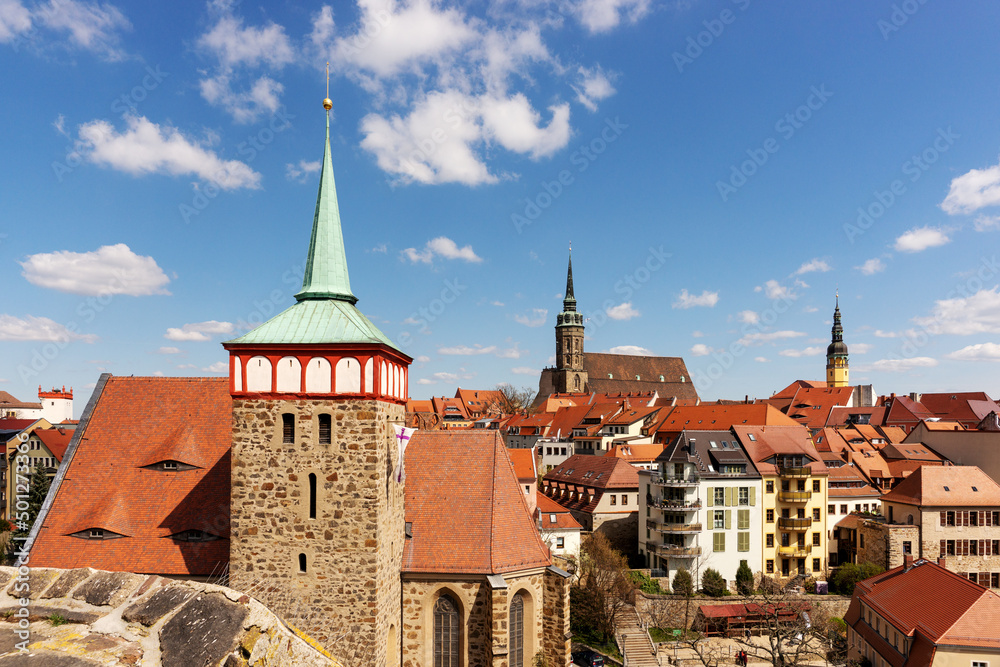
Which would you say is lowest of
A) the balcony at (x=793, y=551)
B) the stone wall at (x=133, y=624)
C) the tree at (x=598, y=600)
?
the balcony at (x=793, y=551)

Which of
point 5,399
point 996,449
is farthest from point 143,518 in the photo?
point 5,399

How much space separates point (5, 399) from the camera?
363 feet

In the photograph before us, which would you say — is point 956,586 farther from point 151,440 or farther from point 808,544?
point 151,440

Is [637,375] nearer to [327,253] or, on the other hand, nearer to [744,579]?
[744,579]

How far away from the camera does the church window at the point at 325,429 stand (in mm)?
15844

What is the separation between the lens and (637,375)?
15038 cm

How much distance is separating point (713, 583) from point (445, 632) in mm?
→ 32149

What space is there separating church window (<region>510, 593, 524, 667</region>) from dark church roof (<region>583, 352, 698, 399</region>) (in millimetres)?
127170

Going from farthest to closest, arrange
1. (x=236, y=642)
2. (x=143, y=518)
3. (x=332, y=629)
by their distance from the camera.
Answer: (x=143, y=518), (x=332, y=629), (x=236, y=642)

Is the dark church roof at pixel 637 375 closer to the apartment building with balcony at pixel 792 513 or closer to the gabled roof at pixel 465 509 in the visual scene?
the apartment building with balcony at pixel 792 513

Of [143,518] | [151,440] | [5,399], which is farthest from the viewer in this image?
[5,399]

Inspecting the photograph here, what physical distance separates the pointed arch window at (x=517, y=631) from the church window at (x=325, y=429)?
774cm

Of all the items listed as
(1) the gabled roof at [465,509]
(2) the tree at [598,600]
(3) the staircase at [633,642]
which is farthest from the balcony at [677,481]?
(1) the gabled roof at [465,509]

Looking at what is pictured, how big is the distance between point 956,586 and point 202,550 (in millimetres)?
30608
